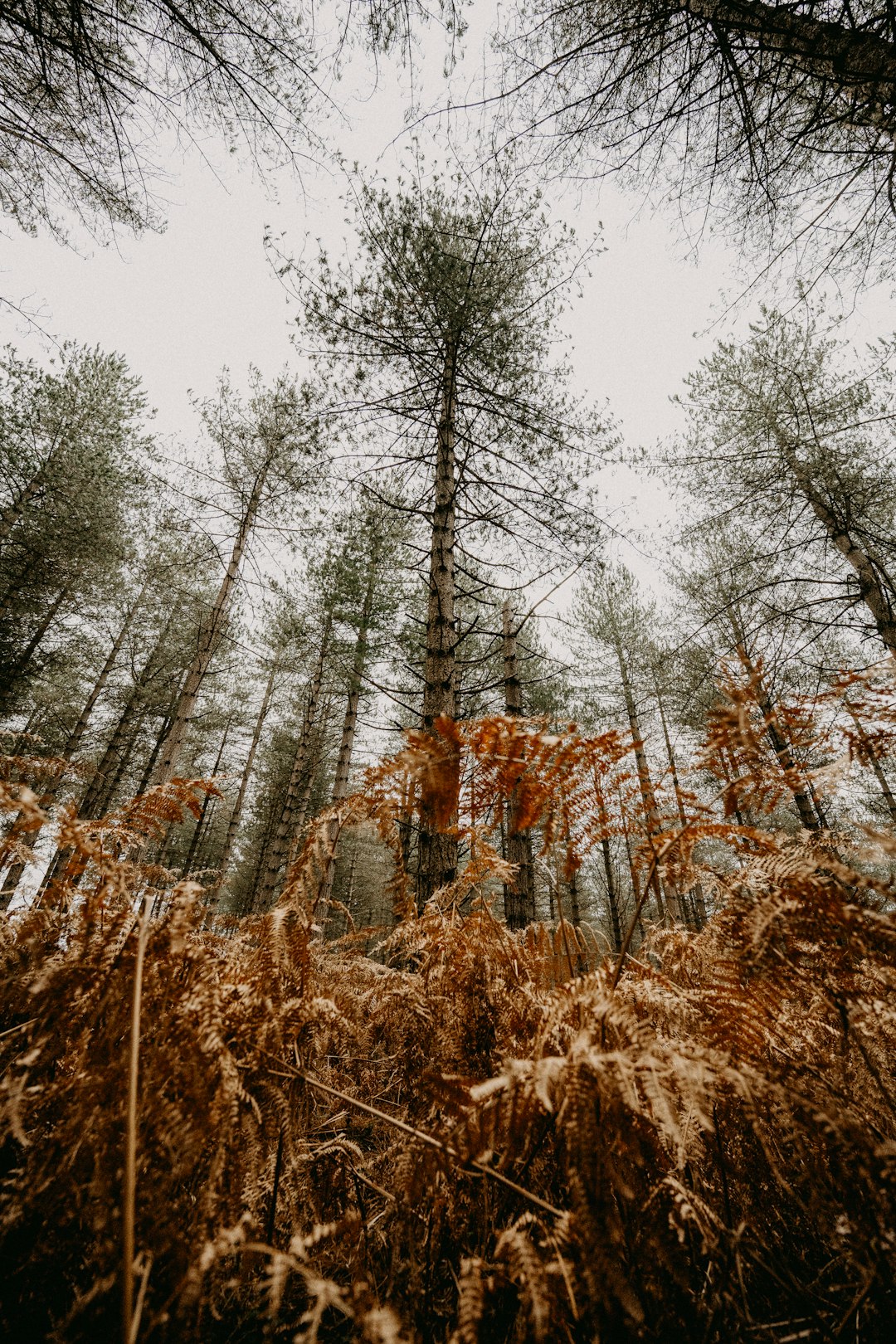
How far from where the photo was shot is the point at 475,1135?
3.19ft

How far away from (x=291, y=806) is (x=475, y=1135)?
37.0 ft

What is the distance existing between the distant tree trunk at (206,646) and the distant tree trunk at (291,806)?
2.18 m

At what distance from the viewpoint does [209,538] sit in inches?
436

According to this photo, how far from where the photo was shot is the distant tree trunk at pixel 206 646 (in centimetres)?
873

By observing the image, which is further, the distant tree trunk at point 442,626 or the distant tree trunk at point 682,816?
the distant tree trunk at point 442,626

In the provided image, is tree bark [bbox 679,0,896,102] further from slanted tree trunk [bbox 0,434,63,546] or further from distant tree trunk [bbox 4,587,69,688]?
distant tree trunk [bbox 4,587,69,688]

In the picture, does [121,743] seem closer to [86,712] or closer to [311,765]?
[86,712]

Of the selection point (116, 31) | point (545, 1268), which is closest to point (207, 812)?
point (116, 31)

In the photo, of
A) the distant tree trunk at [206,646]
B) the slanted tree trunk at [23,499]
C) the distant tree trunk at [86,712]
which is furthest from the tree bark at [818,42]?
the distant tree trunk at [86,712]

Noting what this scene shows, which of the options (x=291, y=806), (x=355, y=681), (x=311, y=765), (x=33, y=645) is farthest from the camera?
(x=33, y=645)

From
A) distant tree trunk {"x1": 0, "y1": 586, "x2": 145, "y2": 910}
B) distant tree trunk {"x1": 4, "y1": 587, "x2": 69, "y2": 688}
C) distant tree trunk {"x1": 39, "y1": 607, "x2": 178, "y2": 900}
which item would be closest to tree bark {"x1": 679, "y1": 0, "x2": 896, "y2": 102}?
distant tree trunk {"x1": 39, "y1": 607, "x2": 178, "y2": 900}

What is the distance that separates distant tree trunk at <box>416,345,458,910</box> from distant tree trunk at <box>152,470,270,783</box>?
5.17m

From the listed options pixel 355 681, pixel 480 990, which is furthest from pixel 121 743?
pixel 480 990

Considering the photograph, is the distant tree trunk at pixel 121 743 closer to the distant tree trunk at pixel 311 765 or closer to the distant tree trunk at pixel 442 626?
the distant tree trunk at pixel 311 765
